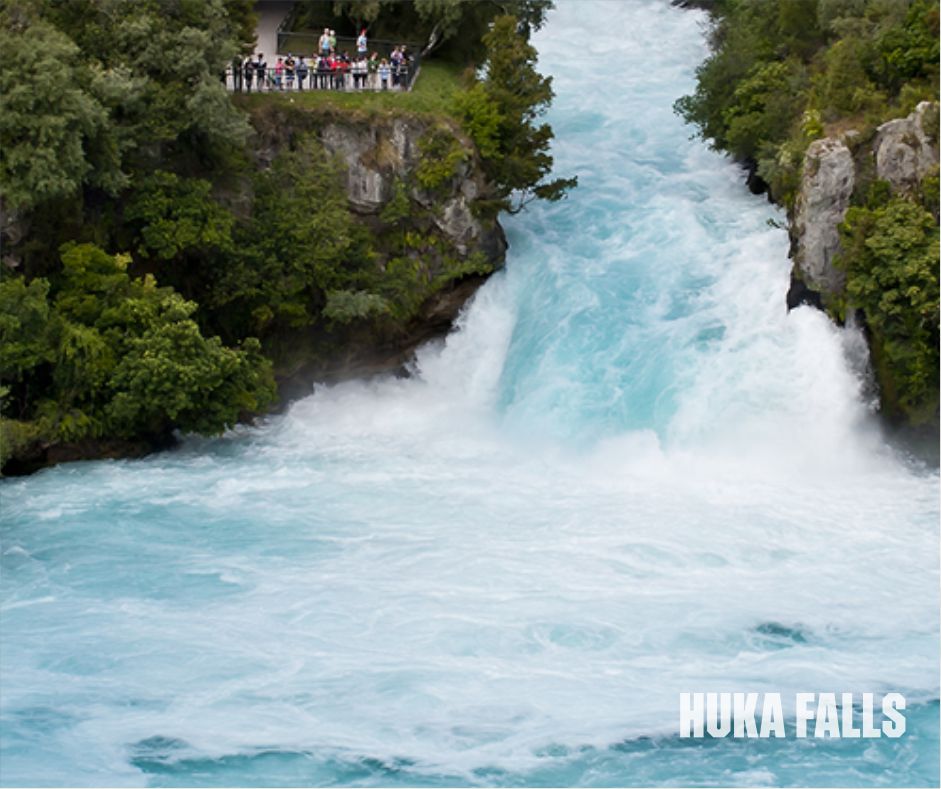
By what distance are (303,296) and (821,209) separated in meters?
13.8

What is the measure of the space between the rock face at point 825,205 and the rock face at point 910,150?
1.01 m

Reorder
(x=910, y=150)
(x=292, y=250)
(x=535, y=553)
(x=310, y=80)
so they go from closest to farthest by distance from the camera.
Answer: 1. (x=535, y=553)
2. (x=910, y=150)
3. (x=292, y=250)
4. (x=310, y=80)

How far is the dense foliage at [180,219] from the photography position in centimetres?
4794

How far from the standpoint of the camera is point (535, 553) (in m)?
44.0

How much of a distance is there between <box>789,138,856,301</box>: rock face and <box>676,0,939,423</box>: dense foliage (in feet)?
1.51

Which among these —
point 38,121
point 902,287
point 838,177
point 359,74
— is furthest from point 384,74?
point 902,287

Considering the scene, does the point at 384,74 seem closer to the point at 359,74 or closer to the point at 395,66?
the point at 395,66

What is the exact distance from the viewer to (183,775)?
3584 centimetres

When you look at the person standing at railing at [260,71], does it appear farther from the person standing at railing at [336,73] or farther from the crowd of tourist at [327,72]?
the person standing at railing at [336,73]

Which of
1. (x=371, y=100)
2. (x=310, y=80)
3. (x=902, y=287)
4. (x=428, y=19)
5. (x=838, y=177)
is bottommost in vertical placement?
(x=902, y=287)

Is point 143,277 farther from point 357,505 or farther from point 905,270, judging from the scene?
point 905,270

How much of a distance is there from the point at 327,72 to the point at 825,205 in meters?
14.5

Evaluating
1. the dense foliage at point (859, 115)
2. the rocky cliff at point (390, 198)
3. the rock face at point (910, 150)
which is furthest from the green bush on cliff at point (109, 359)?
the rock face at point (910, 150)

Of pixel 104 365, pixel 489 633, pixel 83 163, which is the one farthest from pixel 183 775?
pixel 83 163
